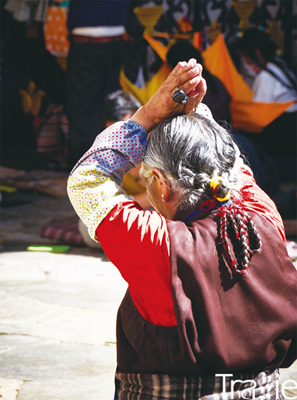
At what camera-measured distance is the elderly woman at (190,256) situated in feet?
5.37

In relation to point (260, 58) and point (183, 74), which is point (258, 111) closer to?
point (260, 58)

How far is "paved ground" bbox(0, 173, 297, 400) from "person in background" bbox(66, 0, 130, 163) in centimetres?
231

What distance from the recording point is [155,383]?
Answer: 1748 mm

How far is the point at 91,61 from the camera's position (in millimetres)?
7266

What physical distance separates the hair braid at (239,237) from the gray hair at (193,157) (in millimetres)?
64

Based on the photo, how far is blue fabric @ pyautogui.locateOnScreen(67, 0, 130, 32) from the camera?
711 cm

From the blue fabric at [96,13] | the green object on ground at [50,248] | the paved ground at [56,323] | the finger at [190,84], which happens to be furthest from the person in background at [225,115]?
the finger at [190,84]

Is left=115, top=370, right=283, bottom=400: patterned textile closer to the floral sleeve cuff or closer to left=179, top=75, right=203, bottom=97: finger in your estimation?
the floral sleeve cuff

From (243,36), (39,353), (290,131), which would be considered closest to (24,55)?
(243,36)

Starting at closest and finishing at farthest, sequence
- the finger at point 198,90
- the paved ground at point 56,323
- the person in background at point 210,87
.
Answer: the finger at point 198,90 → the paved ground at point 56,323 → the person in background at point 210,87

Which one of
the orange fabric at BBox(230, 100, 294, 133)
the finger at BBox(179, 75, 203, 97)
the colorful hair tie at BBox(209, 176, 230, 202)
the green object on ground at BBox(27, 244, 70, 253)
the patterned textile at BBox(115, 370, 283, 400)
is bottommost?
the green object on ground at BBox(27, 244, 70, 253)

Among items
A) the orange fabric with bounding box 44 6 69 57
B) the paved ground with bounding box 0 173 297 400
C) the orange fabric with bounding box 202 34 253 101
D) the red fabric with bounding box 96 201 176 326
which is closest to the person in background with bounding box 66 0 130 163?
the orange fabric with bounding box 44 6 69 57

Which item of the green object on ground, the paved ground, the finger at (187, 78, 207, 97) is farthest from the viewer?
the green object on ground

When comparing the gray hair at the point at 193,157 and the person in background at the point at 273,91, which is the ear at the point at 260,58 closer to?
the person in background at the point at 273,91
